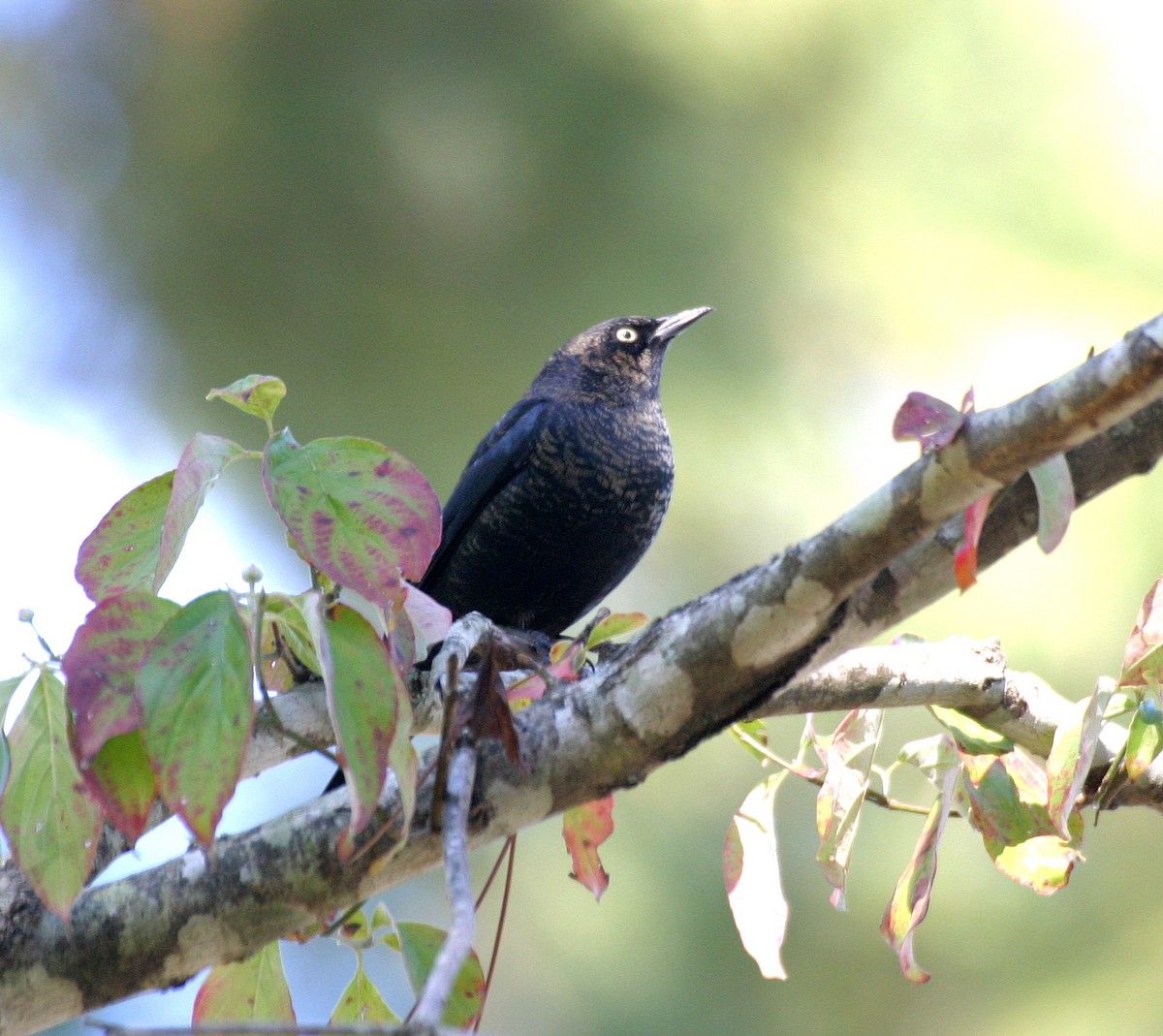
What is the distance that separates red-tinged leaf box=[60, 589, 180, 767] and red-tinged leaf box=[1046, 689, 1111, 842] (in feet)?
2.96

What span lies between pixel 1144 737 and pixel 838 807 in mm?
335

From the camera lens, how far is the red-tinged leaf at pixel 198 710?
0.80 meters

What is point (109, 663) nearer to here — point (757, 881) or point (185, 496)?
point (185, 496)

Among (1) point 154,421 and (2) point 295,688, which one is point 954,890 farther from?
(1) point 154,421

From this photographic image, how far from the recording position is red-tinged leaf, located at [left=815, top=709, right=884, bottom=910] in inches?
53.0

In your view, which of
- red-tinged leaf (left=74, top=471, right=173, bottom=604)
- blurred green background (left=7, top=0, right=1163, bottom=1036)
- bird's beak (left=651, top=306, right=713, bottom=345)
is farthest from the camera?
blurred green background (left=7, top=0, right=1163, bottom=1036)

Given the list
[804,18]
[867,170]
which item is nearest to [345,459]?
[867,170]

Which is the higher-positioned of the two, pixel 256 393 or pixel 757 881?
pixel 256 393

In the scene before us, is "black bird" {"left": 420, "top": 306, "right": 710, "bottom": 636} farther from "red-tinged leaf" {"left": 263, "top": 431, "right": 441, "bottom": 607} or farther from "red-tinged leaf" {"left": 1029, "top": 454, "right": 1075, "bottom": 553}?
"red-tinged leaf" {"left": 1029, "top": 454, "right": 1075, "bottom": 553}

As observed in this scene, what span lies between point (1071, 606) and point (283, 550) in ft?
8.61

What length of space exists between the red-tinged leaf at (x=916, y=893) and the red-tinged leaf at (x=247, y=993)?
65cm

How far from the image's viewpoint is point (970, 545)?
0.88 metres

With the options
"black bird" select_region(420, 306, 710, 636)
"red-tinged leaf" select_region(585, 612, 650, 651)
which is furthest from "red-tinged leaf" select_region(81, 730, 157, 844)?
"black bird" select_region(420, 306, 710, 636)

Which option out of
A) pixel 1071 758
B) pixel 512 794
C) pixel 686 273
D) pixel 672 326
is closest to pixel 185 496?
pixel 512 794
